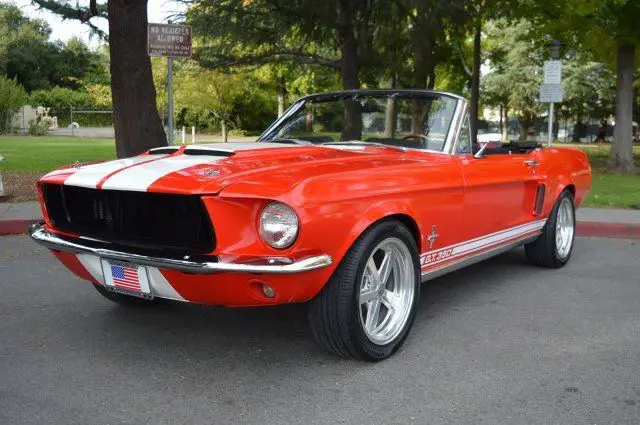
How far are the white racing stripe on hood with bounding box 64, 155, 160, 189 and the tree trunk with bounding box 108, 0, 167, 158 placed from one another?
20.0 feet

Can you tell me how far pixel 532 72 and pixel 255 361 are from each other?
41063 millimetres

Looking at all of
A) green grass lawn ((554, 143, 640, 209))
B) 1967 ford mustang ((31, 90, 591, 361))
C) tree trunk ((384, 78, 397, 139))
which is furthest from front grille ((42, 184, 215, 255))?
green grass lawn ((554, 143, 640, 209))

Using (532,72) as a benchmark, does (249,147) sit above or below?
below

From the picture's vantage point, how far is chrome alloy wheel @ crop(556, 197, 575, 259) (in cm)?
593

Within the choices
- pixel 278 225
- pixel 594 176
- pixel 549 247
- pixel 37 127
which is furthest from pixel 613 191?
pixel 37 127

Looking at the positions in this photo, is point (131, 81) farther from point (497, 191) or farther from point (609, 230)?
point (609, 230)

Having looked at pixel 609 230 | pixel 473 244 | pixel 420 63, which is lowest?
pixel 609 230

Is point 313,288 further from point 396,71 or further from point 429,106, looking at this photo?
point 396,71

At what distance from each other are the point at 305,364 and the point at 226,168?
3.70ft

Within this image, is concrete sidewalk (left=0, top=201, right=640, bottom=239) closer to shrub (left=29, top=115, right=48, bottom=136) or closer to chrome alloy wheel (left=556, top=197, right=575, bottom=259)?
chrome alloy wheel (left=556, top=197, right=575, bottom=259)

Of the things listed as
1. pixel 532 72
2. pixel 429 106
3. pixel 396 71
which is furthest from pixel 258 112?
pixel 429 106

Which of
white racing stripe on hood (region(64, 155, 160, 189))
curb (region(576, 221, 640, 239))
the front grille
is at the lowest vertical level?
curb (region(576, 221, 640, 239))

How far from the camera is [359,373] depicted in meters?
3.35

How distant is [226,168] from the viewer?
11.0 ft
